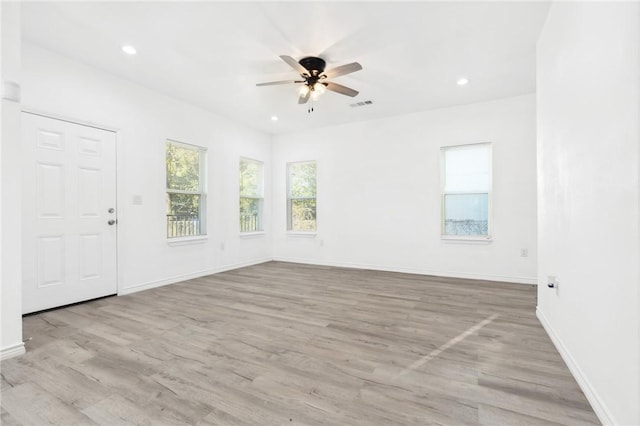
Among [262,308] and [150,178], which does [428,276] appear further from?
[150,178]

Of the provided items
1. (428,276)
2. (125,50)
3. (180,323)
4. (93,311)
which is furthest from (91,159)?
(428,276)

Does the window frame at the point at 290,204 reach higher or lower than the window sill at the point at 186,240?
higher

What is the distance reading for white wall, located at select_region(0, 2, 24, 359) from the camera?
82.0 inches

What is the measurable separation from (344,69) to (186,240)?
340 cm

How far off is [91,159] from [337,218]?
392cm

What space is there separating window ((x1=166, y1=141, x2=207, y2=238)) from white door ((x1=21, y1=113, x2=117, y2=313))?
863 mm

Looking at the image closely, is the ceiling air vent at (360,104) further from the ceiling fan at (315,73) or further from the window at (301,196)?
the window at (301,196)

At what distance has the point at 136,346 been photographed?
2.28 metres

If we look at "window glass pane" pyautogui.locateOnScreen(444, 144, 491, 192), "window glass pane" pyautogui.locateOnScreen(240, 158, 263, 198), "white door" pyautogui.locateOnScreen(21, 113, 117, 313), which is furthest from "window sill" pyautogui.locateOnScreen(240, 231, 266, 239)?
"window glass pane" pyautogui.locateOnScreen(444, 144, 491, 192)

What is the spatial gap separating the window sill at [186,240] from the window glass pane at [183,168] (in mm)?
777

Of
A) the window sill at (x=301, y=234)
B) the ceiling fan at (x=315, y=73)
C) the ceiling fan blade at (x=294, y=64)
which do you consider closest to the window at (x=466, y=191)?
the ceiling fan at (x=315, y=73)

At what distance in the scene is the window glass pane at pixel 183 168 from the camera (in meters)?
4.50

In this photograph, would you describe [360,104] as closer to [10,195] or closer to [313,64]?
[313,64]

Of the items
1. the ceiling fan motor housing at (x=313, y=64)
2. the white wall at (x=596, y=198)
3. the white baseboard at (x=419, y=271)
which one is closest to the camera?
the white wall at (x=596, y=198)
